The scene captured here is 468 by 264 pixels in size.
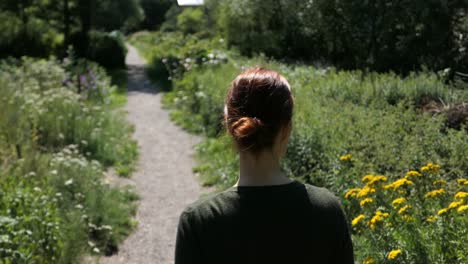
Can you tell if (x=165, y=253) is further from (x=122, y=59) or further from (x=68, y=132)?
(x=122, y=59)

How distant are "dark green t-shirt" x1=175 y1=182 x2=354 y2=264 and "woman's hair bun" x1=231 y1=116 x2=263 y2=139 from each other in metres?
0.16

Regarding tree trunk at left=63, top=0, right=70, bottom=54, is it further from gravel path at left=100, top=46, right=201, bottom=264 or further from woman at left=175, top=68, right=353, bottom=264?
woman at left=175, top=68, right=353, bottom=264

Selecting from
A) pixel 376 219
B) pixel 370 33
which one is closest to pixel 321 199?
pixel 376 219

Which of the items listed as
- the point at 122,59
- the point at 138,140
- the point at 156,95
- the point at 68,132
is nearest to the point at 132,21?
the point at 122,59

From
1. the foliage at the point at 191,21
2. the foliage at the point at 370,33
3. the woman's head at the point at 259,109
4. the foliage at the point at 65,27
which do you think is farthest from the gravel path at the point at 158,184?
the foliage at the point at 191,21

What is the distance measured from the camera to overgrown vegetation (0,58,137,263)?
14.9 feet

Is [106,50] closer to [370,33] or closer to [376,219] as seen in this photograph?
[370,33]

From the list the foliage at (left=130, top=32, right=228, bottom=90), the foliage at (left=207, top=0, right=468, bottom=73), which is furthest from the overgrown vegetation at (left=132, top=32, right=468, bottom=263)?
the foliage at (left=130, top=32, right=228, bottom=90)

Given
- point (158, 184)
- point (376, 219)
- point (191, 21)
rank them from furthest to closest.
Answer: point (191, 21), point (158, 184), point (376, 219)

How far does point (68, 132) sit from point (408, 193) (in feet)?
A: 18.5

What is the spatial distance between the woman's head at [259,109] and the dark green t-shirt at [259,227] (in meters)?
0.14

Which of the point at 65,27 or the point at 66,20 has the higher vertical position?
the point at 66,20

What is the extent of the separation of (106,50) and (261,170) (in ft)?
81.9

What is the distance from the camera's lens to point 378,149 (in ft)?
17.2
